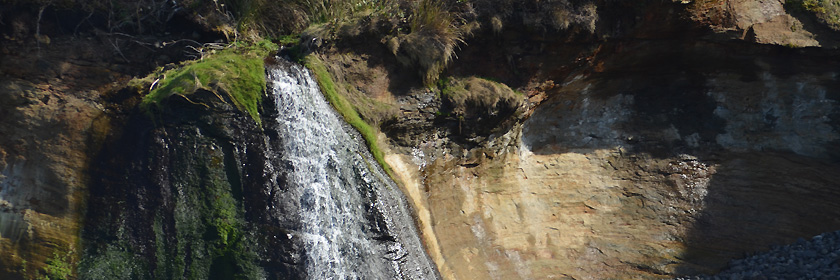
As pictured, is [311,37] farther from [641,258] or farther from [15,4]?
[641,258]

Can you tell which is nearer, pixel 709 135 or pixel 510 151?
pixel 510 151

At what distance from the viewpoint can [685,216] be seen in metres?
7.88

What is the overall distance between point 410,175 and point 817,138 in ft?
17.9

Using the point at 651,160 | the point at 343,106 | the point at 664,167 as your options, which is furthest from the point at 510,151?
the point at 343,106

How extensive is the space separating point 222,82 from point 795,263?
21.6 feet

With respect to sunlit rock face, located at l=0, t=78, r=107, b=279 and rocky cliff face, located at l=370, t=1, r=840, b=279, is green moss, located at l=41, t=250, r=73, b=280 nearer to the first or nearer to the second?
sunlit rock face, located at l=0, t=78, r=107, b=279

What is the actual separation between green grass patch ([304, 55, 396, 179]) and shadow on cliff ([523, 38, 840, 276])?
2327 mm

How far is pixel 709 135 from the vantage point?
8133 millimetres

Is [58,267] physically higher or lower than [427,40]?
lower

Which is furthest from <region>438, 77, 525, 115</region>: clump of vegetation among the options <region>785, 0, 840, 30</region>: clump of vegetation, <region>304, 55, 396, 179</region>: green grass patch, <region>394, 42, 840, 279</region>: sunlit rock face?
<region>785, 0, 840, 30</region>: clump of vegetation

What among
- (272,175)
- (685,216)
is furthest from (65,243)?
(685,216)

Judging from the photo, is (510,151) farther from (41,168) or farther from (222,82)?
(41,168)

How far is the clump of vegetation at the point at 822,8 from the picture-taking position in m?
7.58

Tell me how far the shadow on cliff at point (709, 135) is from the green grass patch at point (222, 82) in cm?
354
